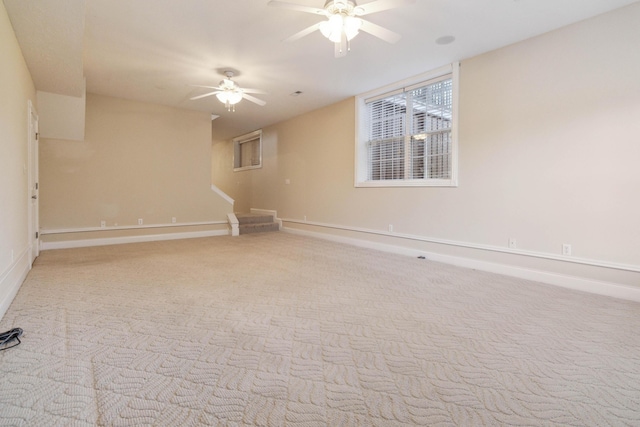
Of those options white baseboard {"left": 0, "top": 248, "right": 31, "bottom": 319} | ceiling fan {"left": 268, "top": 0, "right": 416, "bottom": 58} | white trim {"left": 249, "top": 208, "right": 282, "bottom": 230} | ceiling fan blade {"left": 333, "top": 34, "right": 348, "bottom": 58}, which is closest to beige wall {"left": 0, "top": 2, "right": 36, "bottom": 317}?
white baseboard {"left": 0, "top": 248, "right": 31, "bottom": 319}

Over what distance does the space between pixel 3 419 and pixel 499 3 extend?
4598mm

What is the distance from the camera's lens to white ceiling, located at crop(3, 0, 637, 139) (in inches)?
118

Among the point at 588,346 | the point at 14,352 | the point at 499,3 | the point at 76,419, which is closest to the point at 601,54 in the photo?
the point at 499,3

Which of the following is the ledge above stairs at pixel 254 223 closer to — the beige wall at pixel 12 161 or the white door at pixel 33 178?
the white door at pixel 33 178

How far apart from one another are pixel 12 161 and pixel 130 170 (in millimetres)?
3332

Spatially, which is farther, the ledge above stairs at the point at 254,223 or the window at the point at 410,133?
the ledge above stairs at the point at 254,223

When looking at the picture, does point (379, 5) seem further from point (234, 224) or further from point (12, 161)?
point (234, 224)

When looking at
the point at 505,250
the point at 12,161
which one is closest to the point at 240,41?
the point at 12,161

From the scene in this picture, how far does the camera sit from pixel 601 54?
124 inches

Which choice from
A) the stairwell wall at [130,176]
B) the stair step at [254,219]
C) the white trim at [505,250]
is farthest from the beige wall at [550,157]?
the stairwell wall at [130,176]

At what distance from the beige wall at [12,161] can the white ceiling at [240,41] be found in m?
0.22

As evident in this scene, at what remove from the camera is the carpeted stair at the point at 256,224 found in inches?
297

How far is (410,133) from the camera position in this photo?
5.03 metres

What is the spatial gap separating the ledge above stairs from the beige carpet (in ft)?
11.8
